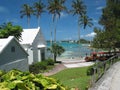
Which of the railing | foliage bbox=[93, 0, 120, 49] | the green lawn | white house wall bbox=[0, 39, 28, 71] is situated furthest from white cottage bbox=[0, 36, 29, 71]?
foliage bbox=[93, 0, 120, 49]

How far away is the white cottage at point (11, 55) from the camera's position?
18.9 m

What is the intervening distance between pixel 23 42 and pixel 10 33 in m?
5.79

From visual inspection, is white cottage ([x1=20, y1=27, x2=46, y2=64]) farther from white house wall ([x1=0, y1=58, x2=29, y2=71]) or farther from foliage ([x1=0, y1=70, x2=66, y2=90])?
foliage ([x1=0, y1=70, x2=66, y2=90])

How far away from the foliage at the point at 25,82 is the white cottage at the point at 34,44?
33208 mm

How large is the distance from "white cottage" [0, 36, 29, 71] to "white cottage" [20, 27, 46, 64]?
1422cm

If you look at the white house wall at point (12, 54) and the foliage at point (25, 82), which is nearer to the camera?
the foliage at point (25, 82)

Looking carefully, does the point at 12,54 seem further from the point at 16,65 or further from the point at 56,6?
the point at 56,6

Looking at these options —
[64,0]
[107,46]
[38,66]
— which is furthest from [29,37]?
[64,0]

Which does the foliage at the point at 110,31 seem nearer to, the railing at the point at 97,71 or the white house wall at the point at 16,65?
the white house wall at the point at 16,65

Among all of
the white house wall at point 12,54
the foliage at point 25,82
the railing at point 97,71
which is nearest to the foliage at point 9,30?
the white house wall at point 12,54

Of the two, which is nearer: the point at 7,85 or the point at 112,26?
the point at 7,85

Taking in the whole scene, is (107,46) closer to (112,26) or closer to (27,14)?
(112,26)

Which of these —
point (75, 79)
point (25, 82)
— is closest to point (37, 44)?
point (75, 79)

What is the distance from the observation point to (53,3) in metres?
54.1
